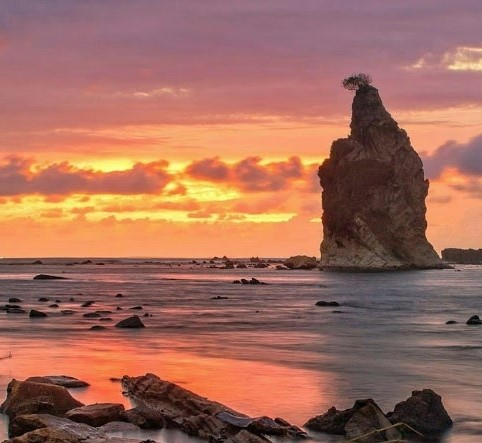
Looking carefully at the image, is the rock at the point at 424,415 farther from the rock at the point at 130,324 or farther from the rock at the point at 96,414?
the rock at the point at 130,324

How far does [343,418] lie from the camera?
18.4m

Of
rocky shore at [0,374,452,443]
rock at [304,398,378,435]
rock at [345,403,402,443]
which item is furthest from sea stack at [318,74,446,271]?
rock at [345,403,402,443]

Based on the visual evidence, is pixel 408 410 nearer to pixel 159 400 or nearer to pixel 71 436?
pixel 159 400

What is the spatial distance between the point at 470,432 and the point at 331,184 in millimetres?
172391

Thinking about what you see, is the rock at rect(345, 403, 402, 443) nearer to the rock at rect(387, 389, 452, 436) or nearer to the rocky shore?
the rocky shore

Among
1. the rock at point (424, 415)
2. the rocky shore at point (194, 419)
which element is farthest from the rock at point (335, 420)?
the rock at point (424, 415)

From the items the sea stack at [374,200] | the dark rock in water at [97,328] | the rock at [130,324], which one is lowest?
the dark rock in water at [97,328]

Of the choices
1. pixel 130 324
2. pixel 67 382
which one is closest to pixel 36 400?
pixel 67 382

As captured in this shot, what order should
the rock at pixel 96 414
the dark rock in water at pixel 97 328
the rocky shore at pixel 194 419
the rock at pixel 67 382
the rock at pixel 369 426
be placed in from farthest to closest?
the dark rock in water at pixel 97 328 → the rock at pixel 67 382 → the rock at pixel 96 414 → the rock at pixel 369 426 → the rocky shore at pixel 194 419

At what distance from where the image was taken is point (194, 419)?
718 inches

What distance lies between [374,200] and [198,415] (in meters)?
164

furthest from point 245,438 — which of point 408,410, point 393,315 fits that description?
point 393,315

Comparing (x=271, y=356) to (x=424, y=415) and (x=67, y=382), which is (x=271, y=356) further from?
(x=424, y=415)

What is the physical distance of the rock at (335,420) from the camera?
59.9ft
